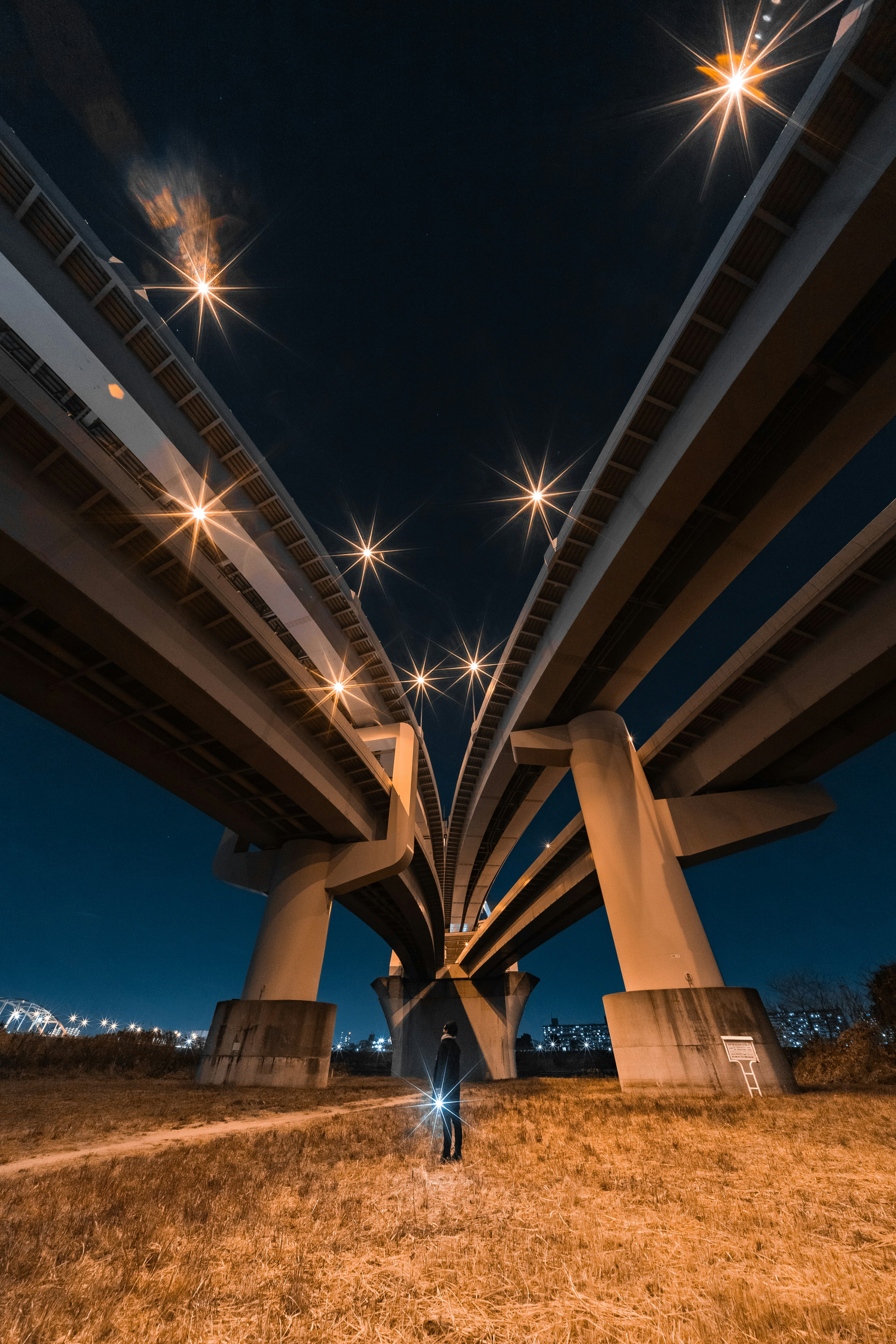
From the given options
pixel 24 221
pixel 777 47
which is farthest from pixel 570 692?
pixel 24 221

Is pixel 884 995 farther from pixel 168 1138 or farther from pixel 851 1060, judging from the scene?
pixel 168 1138

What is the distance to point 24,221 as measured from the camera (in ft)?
44.6

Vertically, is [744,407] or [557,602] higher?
[557,602]

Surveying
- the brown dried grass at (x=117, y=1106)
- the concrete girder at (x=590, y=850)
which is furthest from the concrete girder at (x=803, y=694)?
the brown dried grass at (x=117, y=1106)

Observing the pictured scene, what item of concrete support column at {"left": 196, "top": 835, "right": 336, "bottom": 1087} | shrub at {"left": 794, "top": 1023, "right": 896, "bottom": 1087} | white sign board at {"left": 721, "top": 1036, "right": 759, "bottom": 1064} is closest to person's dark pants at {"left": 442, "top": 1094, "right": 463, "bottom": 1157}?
white sign board at {"left": 721, "top": 1036, "right": 759, "bottom": 1064}

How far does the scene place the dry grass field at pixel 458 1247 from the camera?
298cm

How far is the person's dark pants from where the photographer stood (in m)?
7.30

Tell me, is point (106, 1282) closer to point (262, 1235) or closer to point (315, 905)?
point (262, 1235)

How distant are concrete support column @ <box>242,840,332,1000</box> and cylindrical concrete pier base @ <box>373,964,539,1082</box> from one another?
30.8 m

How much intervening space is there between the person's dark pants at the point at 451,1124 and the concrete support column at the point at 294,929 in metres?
14.1

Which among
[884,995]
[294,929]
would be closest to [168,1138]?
[294,929]

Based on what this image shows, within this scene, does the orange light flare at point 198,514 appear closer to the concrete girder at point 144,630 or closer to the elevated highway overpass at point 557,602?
the elevated highway overpass at point 557,602

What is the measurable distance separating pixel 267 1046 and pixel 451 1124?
50.6 ft

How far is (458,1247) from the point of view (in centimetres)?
415
